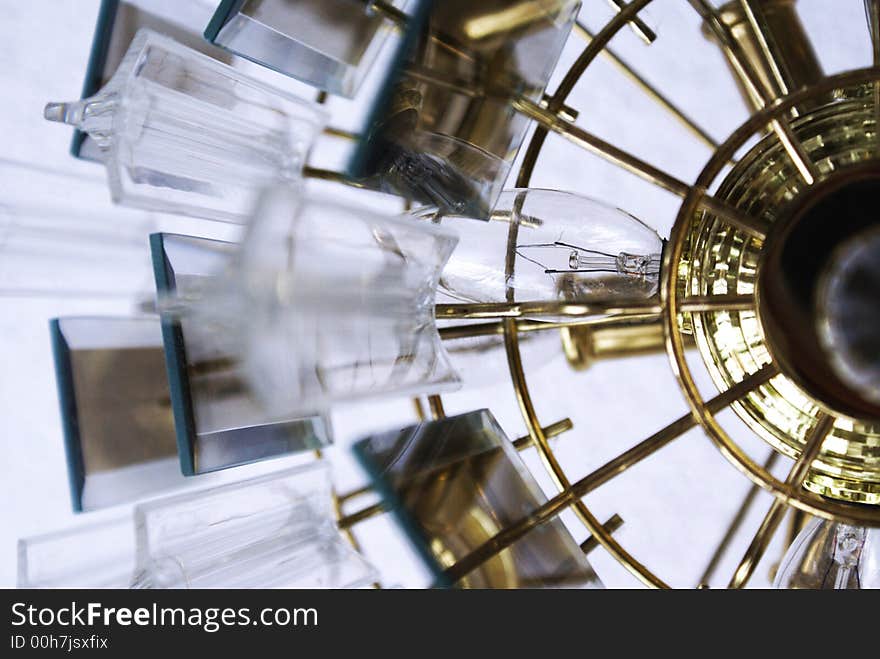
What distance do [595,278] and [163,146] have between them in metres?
0.26

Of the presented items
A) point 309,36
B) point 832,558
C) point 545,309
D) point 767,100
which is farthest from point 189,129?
point 832,558

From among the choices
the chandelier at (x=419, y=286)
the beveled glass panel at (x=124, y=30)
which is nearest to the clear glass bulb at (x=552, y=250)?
the chandelier at (x=419, y=286)

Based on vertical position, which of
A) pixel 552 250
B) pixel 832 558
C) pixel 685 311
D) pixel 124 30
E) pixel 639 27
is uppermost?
pixel 124 30

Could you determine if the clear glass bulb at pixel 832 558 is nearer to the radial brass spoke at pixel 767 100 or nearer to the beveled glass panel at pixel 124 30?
the radial brass spoke at pixel 767 100

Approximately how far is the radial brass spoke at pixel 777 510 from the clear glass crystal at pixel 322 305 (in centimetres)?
18

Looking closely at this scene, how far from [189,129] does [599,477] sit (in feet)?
0.95

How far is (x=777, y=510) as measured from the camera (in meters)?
0.47

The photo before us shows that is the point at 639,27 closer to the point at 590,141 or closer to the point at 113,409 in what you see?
the point at 590,141

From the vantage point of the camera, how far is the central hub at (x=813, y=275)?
14.4 inches

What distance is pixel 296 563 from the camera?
18.7 inches

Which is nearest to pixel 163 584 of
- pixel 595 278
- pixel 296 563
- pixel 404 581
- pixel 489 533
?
pixel 296 563

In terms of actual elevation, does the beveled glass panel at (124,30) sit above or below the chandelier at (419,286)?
above

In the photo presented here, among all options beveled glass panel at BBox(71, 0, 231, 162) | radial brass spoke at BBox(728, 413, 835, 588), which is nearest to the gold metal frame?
radial brass spoke at BBox(728, 413, 835, 588)
